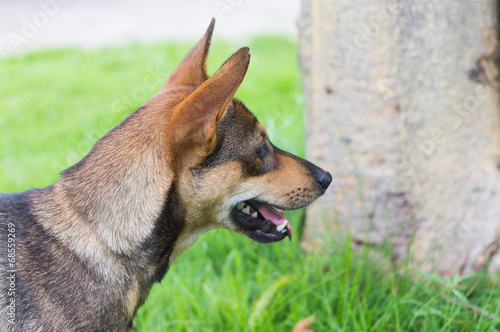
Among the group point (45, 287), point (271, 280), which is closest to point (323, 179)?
point (271, 280)

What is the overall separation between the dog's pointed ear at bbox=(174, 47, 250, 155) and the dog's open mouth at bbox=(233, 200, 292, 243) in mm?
544

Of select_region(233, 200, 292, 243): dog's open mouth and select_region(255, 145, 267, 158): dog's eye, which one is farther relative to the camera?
select_region(233, 200, 292, 243): dog's open mouth

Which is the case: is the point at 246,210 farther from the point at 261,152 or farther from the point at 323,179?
the point at 323,179

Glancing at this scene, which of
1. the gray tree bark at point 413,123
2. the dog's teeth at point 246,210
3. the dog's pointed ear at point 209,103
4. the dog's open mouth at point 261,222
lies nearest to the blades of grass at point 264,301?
the gray tree bark at point 413,123

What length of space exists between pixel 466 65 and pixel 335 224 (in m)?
1.32

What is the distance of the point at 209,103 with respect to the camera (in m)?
1.90

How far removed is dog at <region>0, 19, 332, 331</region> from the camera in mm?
1912

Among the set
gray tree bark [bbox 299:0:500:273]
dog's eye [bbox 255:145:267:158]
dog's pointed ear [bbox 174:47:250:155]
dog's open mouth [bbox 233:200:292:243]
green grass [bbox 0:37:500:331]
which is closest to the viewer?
dog's pointed ear [bbox 174:47:250:155]

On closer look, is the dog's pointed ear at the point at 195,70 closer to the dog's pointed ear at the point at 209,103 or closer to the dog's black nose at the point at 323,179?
the dog's pointed ear at the point at 209,103

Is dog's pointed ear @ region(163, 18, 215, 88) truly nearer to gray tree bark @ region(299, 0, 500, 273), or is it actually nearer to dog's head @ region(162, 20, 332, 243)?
dog's head @ region(162, 20, 332, 243)

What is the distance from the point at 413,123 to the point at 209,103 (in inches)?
62.5

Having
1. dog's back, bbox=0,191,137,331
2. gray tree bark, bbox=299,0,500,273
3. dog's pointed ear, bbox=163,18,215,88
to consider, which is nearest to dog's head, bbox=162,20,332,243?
dog's pointed ear, bbox=163,18,215,88

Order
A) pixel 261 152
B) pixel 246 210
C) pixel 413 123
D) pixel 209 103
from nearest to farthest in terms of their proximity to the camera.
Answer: pixel 209 103 < pixel 261 152 < pixel 246 210 < pixel 413 123

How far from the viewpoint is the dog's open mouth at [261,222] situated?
240cm
